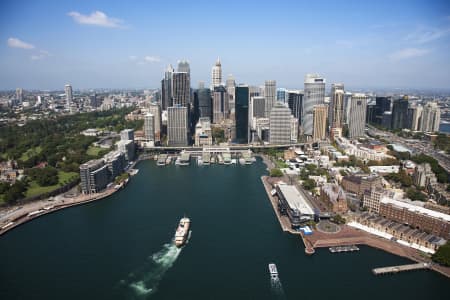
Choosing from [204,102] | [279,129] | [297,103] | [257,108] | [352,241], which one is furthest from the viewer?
[204,102]

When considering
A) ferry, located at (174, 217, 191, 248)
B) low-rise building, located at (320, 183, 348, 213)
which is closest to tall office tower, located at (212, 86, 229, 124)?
low-rise building, located at (320, 183, 348, 213)

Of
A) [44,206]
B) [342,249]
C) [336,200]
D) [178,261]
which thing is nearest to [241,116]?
[336,200]

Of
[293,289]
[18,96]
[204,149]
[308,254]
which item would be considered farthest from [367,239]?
[18,96]

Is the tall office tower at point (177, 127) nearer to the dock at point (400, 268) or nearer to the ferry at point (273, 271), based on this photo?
the ferry at point (273, 271)

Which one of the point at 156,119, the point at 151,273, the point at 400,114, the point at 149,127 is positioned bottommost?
the point at 151,273

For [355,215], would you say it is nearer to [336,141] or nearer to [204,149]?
[204,149]

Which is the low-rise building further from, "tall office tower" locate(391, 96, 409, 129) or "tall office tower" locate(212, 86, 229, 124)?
"tall office tower" locate(391, 96, 409, 129)

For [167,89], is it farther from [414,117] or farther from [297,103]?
[414,117]
